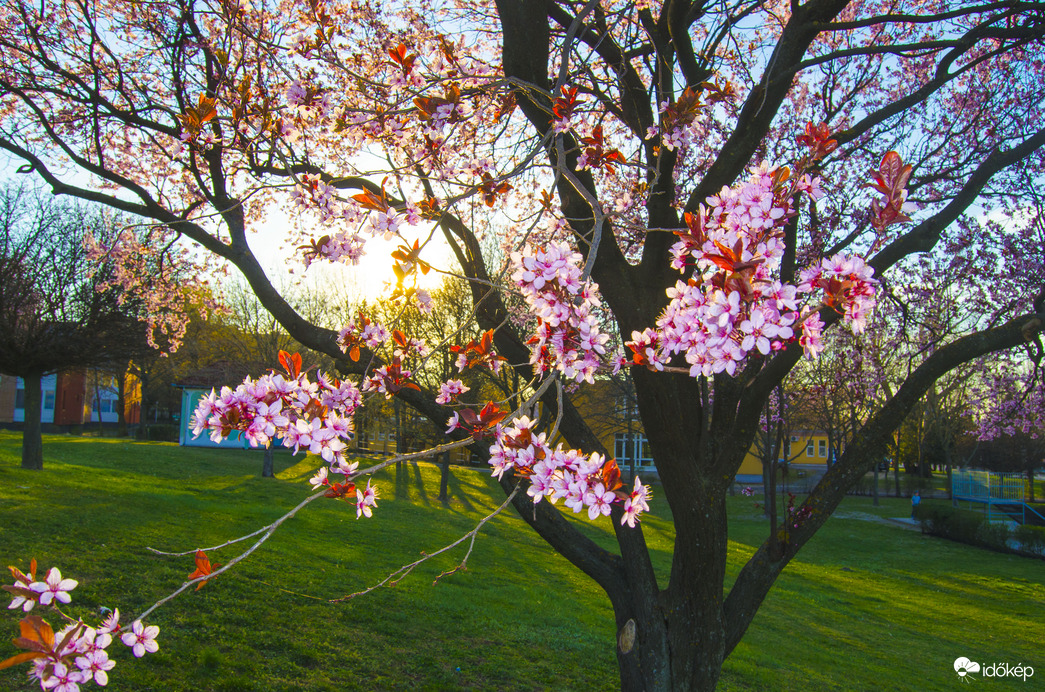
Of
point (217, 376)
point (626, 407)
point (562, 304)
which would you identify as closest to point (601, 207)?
point (562, 304)

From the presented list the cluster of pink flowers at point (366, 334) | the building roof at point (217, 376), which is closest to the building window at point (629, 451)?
the building roof at point (217, 376)

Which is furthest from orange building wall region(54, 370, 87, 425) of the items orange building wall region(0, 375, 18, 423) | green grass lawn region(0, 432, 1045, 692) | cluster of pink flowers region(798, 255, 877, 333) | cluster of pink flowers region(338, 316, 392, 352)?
cluster of pink flowers region(798, 255, 877, 333)

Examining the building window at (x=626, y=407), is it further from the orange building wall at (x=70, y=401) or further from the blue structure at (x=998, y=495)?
the orange building wall at (x=70, y=401)

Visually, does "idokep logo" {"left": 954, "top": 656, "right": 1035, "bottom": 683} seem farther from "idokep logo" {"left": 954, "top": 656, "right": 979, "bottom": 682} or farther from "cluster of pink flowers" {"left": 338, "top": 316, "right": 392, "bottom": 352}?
"cluster of pink flowers" {"left": 338, "top": 316, "right": 392, "bottom": 352}

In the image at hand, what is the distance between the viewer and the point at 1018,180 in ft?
21.0

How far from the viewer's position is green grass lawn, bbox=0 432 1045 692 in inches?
213

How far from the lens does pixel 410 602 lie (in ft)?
24.1

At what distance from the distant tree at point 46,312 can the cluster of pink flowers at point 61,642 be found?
1205 cm

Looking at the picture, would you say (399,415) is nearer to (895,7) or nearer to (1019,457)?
(895,7)

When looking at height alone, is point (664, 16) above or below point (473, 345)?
above

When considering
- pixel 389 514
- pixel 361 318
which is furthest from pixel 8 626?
pixel 389 514

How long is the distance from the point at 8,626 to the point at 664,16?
666 centimetres

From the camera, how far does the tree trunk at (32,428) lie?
1164cm

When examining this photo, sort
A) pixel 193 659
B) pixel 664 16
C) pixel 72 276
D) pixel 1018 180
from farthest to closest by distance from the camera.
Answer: pixel 72 276 → pixel 1018 180 → pixel 193 659 → pixel 664 16
